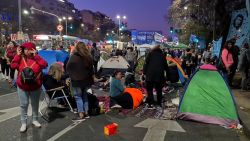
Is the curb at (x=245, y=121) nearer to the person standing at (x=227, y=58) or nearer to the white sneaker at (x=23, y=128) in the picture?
the person standing at (x=227, y=58)

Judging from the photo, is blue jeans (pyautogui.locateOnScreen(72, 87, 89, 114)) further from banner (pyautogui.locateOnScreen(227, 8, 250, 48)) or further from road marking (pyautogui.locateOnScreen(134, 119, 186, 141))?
banner (pyautogui.locateOnScreen(227, 8, 250, 48))

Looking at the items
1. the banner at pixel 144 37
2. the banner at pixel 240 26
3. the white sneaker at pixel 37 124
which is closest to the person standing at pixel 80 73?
the white sneaker at pixel 37 124

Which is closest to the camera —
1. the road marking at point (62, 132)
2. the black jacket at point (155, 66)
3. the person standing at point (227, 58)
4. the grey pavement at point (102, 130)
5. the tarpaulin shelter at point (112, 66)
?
the road marking at point (62, 132)

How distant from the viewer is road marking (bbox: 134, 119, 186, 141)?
7.35 meters

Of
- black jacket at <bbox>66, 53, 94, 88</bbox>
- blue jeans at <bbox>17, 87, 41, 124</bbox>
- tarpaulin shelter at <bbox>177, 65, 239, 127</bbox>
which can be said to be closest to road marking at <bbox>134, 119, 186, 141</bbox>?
tarpaulin shelter at <bbox>177, 65, 239, 127</bbox>

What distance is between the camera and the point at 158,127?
8.12 meters

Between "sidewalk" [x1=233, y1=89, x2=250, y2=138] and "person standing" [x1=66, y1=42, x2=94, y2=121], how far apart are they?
3506 mm

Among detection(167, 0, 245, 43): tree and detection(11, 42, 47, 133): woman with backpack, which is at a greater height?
detection(167, 0, 245, 43): tree

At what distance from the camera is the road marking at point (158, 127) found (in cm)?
735

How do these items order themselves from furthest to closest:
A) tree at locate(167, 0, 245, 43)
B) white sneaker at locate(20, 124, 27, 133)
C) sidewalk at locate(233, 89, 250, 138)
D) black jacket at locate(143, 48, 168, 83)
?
tree at locate(167, 0, 245, 43) → black jacket at locate(143, 48, 168, 83) → sidewalk at locate(233, 89, 250, 138) → white sneaker at locate(20, 124, 27, 133)

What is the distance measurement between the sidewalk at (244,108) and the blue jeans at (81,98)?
3.50 m

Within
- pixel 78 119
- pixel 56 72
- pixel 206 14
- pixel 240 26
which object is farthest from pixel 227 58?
pixel 206 14

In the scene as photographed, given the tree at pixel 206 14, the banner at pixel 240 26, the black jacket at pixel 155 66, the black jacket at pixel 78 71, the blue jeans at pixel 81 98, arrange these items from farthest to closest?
1. the tree at pixel 206 14
2. the banner at pixel 240 26
3. the black jacket at pixel 155 66
4. the blue jeans at pixel 81 98
5. the black jacket at pixel 78 71

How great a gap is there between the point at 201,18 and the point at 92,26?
125274 mm
